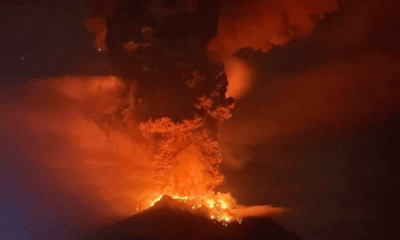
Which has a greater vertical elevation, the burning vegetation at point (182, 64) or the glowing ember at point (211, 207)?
the burning vegetation at point (182, 64)

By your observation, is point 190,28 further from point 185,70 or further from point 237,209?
point 237,209

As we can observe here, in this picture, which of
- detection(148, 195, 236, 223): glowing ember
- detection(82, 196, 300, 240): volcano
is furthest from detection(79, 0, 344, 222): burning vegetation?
detection(82, 196, 300, 240): volcano

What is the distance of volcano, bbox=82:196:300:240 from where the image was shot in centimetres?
1325

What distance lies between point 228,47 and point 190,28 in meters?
1.82

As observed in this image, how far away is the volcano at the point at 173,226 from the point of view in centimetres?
1325

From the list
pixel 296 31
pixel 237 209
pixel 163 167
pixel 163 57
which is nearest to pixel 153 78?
pixel 163 57

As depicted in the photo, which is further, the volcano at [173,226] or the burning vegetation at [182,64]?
the volcano at [173,226]

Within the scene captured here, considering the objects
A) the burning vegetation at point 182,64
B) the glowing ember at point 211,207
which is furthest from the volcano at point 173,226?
the burning vegetation at point 182,64

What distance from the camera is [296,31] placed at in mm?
12969

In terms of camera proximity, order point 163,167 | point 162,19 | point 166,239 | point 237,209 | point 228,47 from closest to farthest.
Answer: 1. point 162,19
2. point 163,167
3. point 228,47
4. point 166,239
5. point 237,209

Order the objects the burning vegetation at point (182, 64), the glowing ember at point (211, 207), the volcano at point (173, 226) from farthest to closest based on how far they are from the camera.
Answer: the volcano at point (173, 226), the glowing ember at point (211, 207), the burning vegetation at point (182, 64)

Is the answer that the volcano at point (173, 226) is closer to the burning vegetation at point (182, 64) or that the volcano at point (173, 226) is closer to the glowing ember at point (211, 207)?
the glowing ember at point (211, 207)

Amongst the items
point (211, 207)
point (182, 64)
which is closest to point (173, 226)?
point (211, 207)

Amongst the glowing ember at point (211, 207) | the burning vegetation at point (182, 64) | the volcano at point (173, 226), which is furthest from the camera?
the volcano at point (173, 226)
